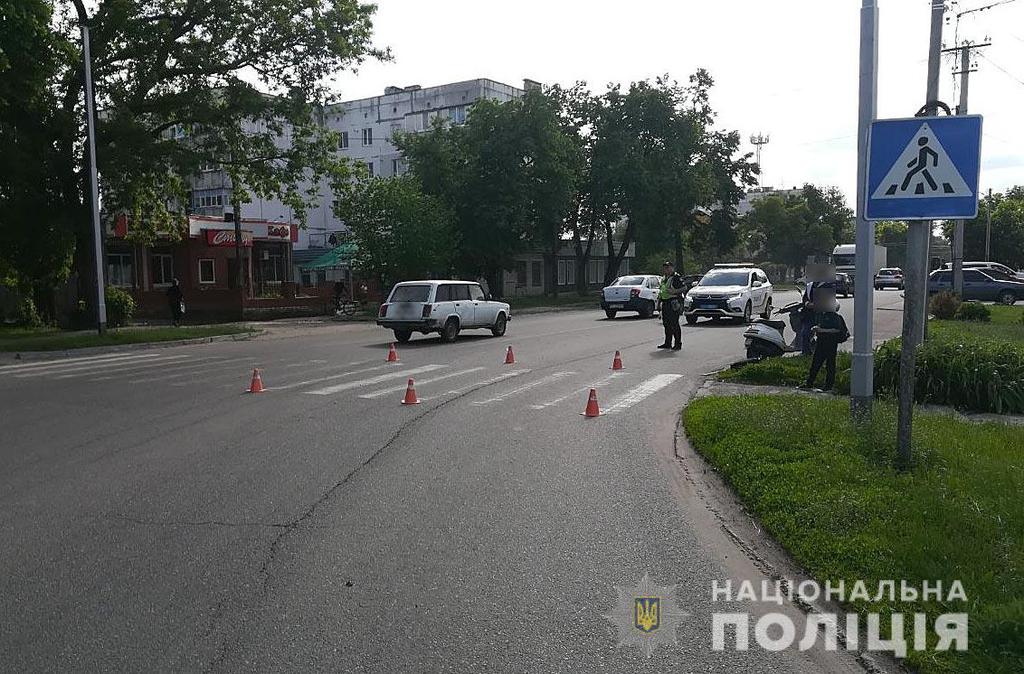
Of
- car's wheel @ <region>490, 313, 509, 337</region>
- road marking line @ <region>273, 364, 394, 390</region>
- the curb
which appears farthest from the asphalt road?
car's wheel @ <region>490, 313, 509, 337</region>

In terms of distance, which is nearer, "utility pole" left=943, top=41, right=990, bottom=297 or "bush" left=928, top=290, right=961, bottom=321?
"bush" left=928, top=290, right=961, bottom=321

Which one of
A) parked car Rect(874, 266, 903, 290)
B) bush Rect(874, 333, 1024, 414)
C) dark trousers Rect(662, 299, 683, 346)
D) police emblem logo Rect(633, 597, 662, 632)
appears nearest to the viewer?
police emblem logo Rect(633, 597, 662, 632)

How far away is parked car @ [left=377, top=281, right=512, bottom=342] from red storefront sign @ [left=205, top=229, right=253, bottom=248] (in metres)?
24.4

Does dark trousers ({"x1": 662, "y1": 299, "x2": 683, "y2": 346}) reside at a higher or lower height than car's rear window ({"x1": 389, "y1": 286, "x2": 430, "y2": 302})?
lower

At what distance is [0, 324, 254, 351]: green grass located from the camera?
2158cm

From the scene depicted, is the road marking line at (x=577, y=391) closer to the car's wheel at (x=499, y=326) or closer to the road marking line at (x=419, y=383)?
the road marking line at (x=419, y=383)

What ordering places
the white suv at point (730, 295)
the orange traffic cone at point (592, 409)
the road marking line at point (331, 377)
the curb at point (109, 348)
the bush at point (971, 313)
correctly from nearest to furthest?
1. the orange traffic cone at point (592, 409)
2. the road marking line at point (331, 377)
3. the curb at point (109, 348)
4. the bush at point (971, 313)
5. the white suv at point (730, 295)

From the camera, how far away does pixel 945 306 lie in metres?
25.0

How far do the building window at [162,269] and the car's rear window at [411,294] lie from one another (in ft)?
83.1

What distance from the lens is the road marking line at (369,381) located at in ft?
42.6

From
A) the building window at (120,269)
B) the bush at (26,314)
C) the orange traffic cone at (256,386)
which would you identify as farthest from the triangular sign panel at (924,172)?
the building window at (120,269)

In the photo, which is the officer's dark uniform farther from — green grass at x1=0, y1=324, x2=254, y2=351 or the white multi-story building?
the white multi-story building

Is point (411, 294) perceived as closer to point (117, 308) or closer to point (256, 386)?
point (256, 386)

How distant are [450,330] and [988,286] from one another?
2913 centimetres
